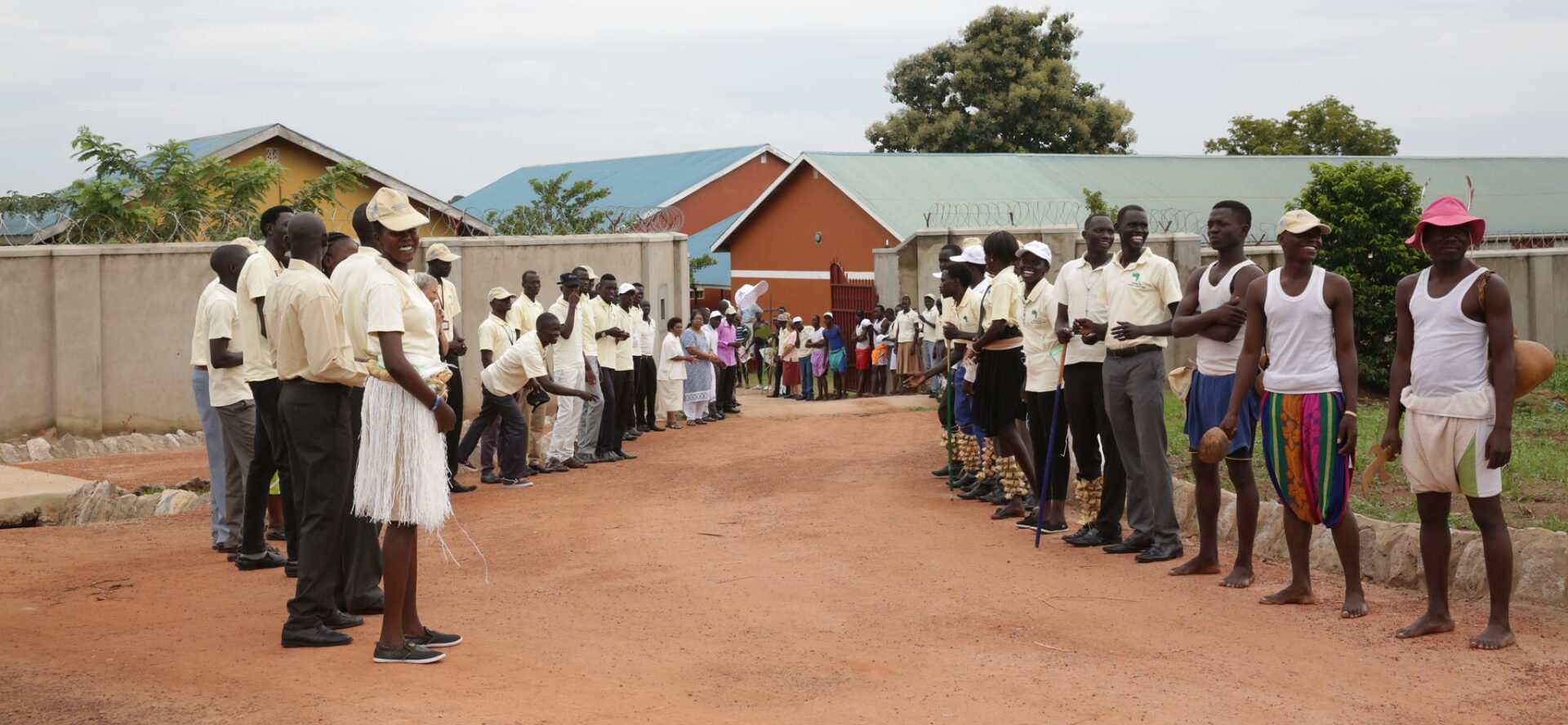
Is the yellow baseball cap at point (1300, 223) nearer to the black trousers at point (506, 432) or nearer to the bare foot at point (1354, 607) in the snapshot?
the bare foot at point (1354, 607)

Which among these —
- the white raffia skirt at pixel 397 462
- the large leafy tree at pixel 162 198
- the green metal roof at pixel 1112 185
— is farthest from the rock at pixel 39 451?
the green metal roof at pixel 1112 185

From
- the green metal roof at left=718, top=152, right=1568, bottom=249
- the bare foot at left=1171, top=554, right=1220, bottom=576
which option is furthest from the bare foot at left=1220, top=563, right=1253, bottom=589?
the green metal roof at left=718, top=152, right=1568, bottom=249

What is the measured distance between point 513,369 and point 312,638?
5.35 metres

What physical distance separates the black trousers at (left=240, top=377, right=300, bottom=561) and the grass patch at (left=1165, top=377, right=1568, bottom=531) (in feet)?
18.1

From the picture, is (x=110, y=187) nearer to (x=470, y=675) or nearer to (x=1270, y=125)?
(x=470, y=675)

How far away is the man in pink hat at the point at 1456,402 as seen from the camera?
537 cm

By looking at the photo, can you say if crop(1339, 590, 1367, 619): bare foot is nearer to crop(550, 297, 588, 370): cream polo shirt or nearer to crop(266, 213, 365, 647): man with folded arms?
crop(266, 213, 365, 647): man with folded arms

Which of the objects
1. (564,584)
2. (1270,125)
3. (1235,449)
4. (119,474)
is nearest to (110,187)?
(119,474)

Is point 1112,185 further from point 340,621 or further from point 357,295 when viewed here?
point 357,295

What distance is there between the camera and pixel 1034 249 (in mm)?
8430

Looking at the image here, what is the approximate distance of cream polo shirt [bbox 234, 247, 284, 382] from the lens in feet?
22.9

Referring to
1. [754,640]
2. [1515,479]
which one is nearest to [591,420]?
[754,640]

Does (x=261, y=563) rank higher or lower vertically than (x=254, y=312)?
lower

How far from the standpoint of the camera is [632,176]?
146ft
